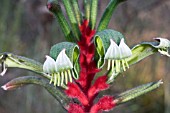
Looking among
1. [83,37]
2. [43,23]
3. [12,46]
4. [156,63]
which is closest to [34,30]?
[12,46]

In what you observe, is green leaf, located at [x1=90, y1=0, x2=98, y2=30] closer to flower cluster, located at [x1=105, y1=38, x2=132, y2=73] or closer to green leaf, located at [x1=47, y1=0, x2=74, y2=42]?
green leaf, located at [x1=47, y1=0, x2=74, y2=42]

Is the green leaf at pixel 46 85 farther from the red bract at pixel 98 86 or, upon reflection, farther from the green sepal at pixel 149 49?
the green sepal at pixel 149 49

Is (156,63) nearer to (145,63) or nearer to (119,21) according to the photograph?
(145,63)

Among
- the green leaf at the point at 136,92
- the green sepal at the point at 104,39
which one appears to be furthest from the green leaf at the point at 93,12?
the green leaf at the point at 136,92

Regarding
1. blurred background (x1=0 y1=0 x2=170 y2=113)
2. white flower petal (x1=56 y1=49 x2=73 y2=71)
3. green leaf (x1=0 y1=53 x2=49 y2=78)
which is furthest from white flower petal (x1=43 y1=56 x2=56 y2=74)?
blurred background (x1=0 y1=0 x2=170 y2=113)

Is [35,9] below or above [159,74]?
above

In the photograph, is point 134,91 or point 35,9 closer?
point 134,91
